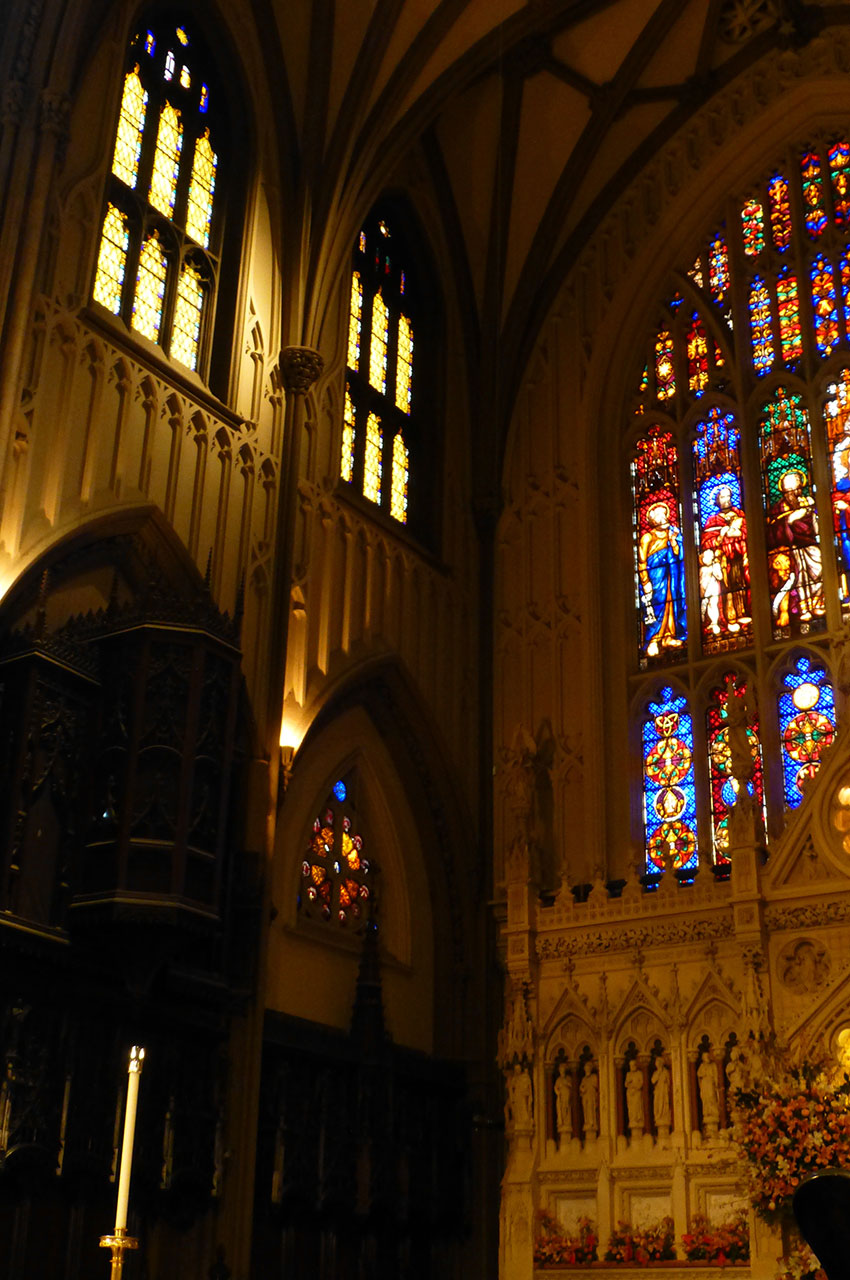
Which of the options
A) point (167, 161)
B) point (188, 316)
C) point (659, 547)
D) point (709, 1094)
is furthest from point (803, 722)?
point (167, 161)

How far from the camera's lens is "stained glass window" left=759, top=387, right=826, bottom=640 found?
16.4 m

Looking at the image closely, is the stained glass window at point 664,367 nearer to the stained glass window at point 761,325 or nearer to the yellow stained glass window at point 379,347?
the stained glass window at point 761,325

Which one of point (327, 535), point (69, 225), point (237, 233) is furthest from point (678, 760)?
point (69, 225)

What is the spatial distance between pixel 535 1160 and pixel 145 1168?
398 cm

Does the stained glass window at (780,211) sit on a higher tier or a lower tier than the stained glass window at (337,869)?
higher

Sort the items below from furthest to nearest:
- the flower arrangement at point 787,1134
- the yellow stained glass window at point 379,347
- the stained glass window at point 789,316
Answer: the yellow stained glass window at point 379,347, the stained glass window at point 789,316, the flower arrangement at point 787,1134

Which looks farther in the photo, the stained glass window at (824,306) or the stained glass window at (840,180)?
the stained glass window at (840,180)

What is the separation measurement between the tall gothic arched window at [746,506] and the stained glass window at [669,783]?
2 centimetres

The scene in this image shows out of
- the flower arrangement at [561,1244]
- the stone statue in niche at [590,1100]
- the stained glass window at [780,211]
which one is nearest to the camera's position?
the flower arrangement at [561,1244]

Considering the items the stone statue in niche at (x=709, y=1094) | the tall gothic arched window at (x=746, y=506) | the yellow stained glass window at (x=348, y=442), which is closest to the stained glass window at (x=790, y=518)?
the tall gothic arched window at (x=746, y=506)

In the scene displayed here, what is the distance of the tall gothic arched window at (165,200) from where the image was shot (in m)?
14.2

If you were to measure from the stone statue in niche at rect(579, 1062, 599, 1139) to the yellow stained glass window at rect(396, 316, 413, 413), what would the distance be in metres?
8.65

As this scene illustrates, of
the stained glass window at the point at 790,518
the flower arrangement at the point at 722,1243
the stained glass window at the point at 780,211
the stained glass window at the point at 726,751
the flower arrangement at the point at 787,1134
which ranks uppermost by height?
the stained glass window at the point at 780,211

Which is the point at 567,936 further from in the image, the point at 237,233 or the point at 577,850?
the point at 237,233
